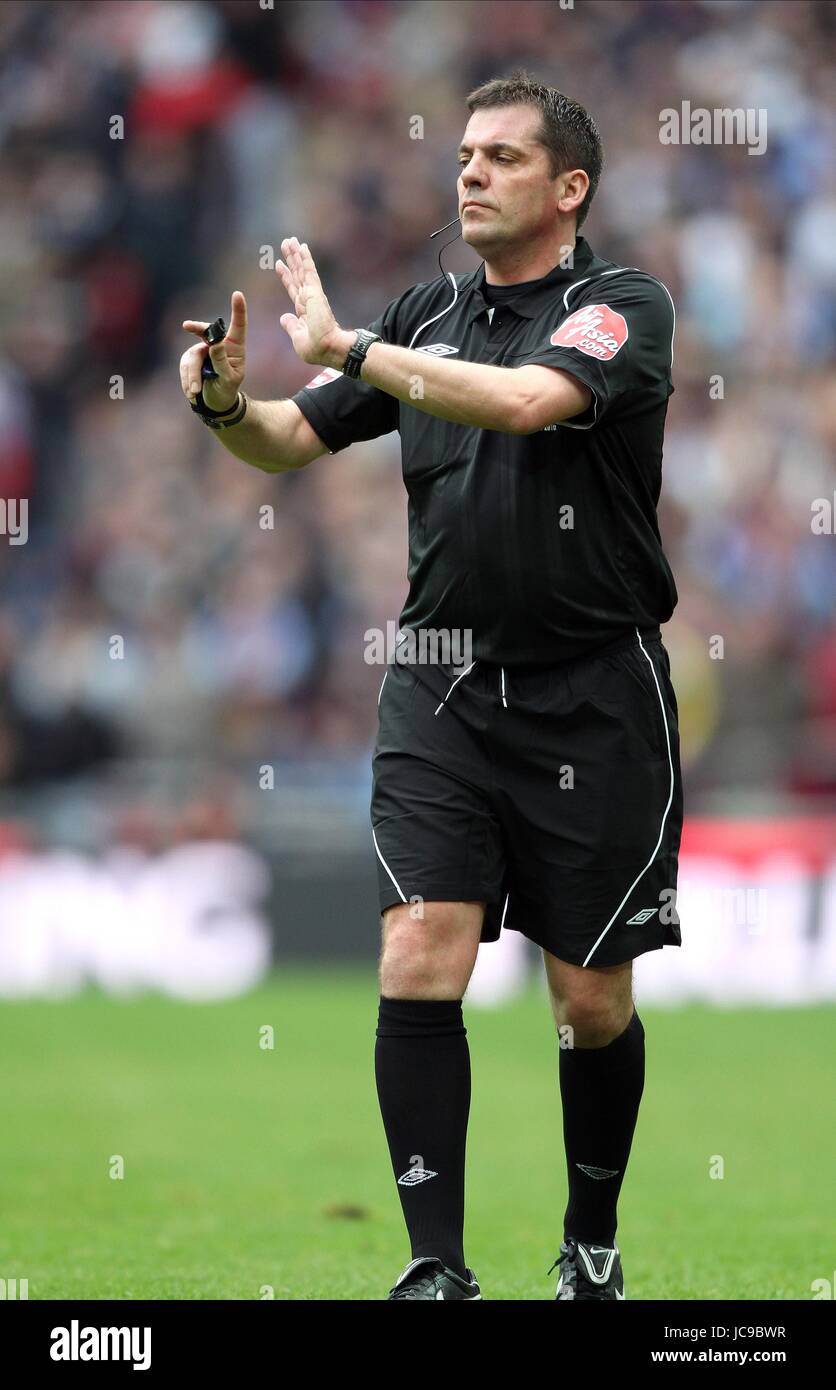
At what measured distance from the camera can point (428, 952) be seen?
4.71 metres

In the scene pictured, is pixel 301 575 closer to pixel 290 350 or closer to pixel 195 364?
pixel 290 350

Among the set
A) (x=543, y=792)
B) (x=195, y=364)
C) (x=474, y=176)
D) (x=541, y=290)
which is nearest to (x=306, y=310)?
(x=195, y=364)

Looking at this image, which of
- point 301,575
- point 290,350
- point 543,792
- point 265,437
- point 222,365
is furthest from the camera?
point 290,350

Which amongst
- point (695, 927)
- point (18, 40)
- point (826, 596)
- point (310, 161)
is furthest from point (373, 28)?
point (695, 927)

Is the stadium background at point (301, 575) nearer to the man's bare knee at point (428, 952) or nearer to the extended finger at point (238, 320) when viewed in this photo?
the man's bare knee at point (428, 952)

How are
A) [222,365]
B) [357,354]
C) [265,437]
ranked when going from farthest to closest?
[265,437], [222,365], [357,354]

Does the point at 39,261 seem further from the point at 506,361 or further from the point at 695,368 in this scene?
the point at 506,361

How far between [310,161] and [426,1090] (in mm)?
12425

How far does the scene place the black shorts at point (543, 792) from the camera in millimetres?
4840

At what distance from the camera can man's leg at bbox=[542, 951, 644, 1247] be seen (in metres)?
5.00

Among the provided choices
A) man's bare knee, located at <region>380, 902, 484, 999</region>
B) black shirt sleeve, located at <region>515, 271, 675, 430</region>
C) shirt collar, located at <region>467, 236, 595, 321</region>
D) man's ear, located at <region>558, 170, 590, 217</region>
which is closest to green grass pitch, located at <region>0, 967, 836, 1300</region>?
man's bare knee, located at <region>380, 902, 484, 999</region>

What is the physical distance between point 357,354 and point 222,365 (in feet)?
1.59

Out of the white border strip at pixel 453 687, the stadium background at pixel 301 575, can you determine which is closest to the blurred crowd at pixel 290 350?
the stadium background at pixel 301 575

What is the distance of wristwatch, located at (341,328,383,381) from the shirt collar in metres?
0.51
